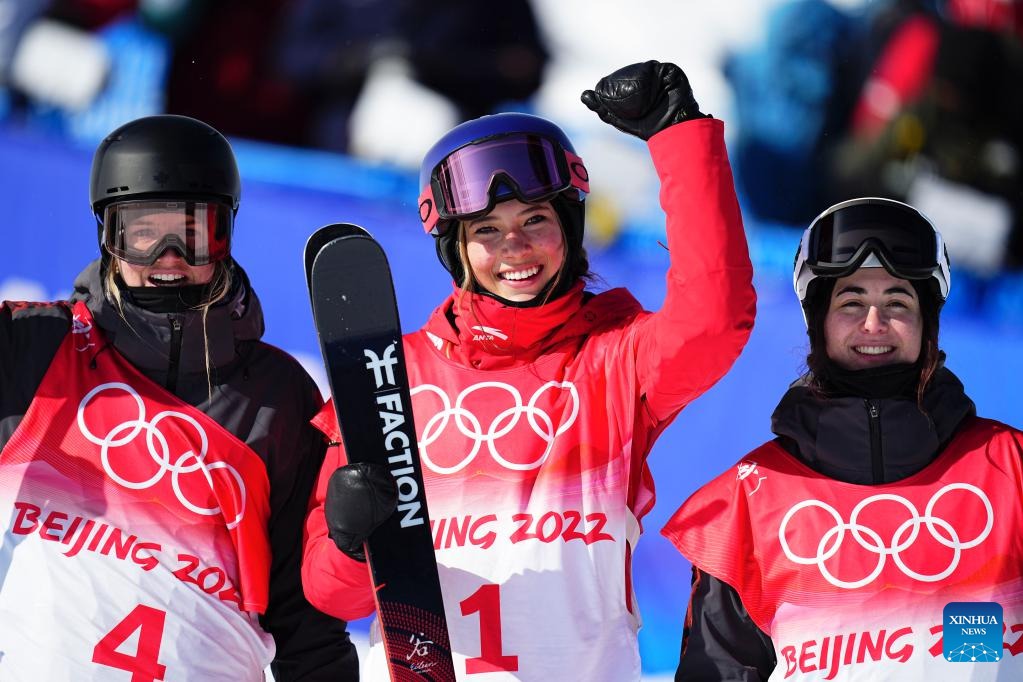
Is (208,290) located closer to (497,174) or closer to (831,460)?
(497,174)

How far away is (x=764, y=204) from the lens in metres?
5.25

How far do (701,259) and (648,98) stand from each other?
405mm

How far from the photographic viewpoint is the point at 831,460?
2953 mm

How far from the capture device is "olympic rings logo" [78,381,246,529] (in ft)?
10.0

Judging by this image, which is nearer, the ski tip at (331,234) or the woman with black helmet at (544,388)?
the woman with black helmet at (544,388)

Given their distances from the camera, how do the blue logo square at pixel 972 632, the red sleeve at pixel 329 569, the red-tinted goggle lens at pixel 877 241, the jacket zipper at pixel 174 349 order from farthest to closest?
the jacket zipper at pixel 174 349 < the red-tinted goggle lens at pixel 877 241 < the red sleeve at pixel 329 569 < the blue logo square at pixel 972 632

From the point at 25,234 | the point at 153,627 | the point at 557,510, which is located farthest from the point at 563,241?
the point at 25,234

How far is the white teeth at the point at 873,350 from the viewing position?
3.05m

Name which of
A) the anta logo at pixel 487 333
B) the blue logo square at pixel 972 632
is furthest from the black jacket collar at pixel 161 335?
the blue logo square at pixel 972 632

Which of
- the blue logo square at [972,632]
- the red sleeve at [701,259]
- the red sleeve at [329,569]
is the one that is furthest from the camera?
the red sleeve at [329,569]

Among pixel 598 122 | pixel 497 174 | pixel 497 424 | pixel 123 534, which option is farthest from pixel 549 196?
pixel 598 122

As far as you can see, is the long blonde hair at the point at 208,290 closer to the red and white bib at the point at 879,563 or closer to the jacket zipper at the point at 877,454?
the red and white bib at the point at 879,563

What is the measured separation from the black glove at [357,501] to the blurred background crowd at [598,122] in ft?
8.27

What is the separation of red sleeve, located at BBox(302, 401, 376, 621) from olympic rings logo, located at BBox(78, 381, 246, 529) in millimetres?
200
